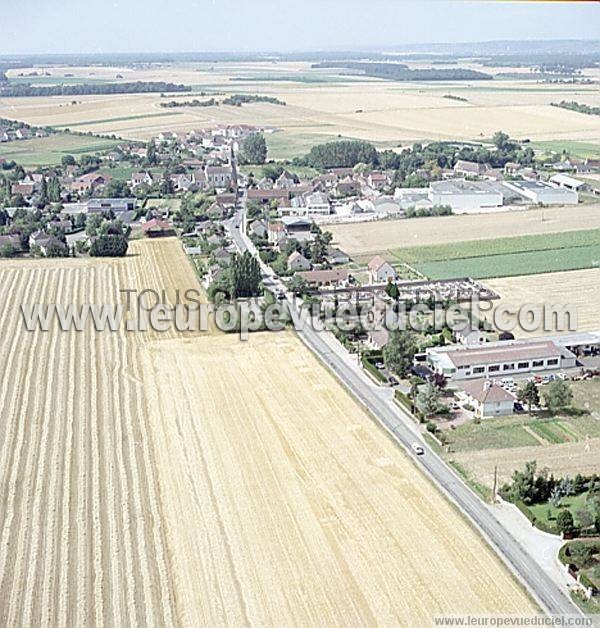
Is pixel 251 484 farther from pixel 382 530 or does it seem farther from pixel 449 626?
pixel 449 626

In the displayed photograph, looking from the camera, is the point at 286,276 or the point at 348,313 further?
the point at 286,276

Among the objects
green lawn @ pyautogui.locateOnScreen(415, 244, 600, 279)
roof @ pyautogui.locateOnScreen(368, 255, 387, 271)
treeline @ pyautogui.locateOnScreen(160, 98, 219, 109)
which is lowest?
green lawn @ pyautogui.locateOnScreen(415, 244, 600, 279)

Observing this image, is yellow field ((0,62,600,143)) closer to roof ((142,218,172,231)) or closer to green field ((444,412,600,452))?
roof ((142,218,172,231))

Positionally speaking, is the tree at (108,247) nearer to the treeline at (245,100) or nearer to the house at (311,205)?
the house at (311,205)

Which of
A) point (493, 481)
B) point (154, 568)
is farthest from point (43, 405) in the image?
point (493, 481)

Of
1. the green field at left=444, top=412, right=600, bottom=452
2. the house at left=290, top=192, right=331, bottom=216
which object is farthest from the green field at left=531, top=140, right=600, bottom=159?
the green field at left=444, top=412, right=600, bottom=452
